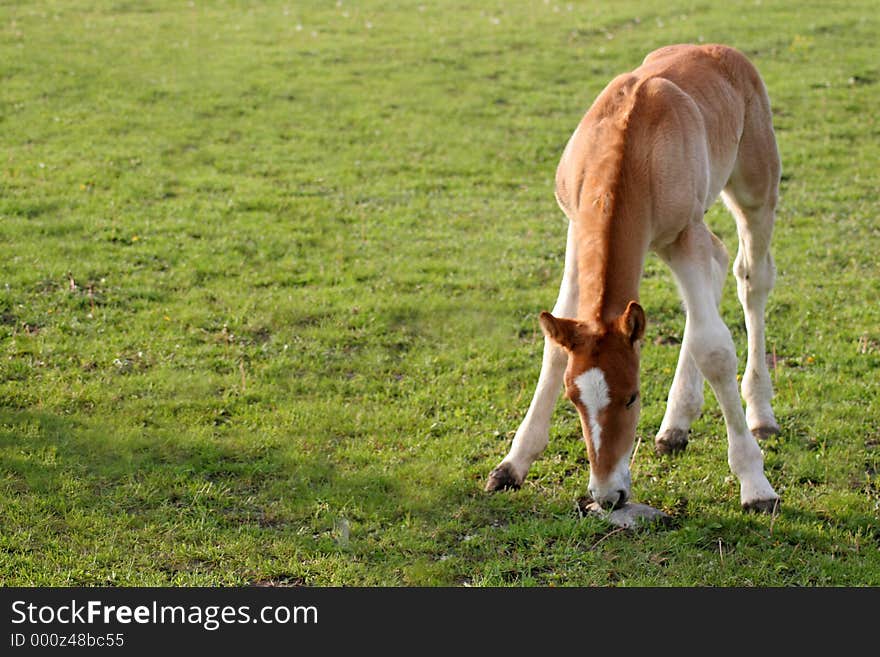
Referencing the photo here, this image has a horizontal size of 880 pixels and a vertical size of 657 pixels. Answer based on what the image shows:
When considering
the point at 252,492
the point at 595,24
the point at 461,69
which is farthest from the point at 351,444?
the point at 595,24

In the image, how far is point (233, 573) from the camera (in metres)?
5.44

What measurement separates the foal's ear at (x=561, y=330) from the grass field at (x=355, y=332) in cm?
113

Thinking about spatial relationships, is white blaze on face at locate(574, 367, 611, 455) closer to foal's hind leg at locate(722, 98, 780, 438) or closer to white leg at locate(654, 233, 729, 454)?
white leg at locate(654, 233, 729, 454)

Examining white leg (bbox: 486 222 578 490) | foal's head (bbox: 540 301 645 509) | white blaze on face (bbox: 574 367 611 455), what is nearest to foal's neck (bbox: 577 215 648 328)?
foal's head (bbox: 540 301 645 509)

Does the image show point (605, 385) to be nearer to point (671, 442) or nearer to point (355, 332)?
point (671, 442)

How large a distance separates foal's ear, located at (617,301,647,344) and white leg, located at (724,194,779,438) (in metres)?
2.19

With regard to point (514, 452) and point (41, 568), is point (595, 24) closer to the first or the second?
point (514, 452)

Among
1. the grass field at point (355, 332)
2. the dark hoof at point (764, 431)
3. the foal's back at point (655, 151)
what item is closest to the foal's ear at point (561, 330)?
the foal's back at point (655, 151)

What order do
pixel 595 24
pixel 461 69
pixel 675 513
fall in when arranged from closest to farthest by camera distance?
pixel 675 513, pixel 461 69, pixel 595 24

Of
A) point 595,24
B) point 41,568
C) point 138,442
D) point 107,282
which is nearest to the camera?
point 41,568

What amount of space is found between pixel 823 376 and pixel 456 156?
710cm

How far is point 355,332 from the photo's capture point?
869 centimetres

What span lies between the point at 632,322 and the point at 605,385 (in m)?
0.32

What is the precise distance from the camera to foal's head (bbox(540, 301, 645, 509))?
5.20 m
